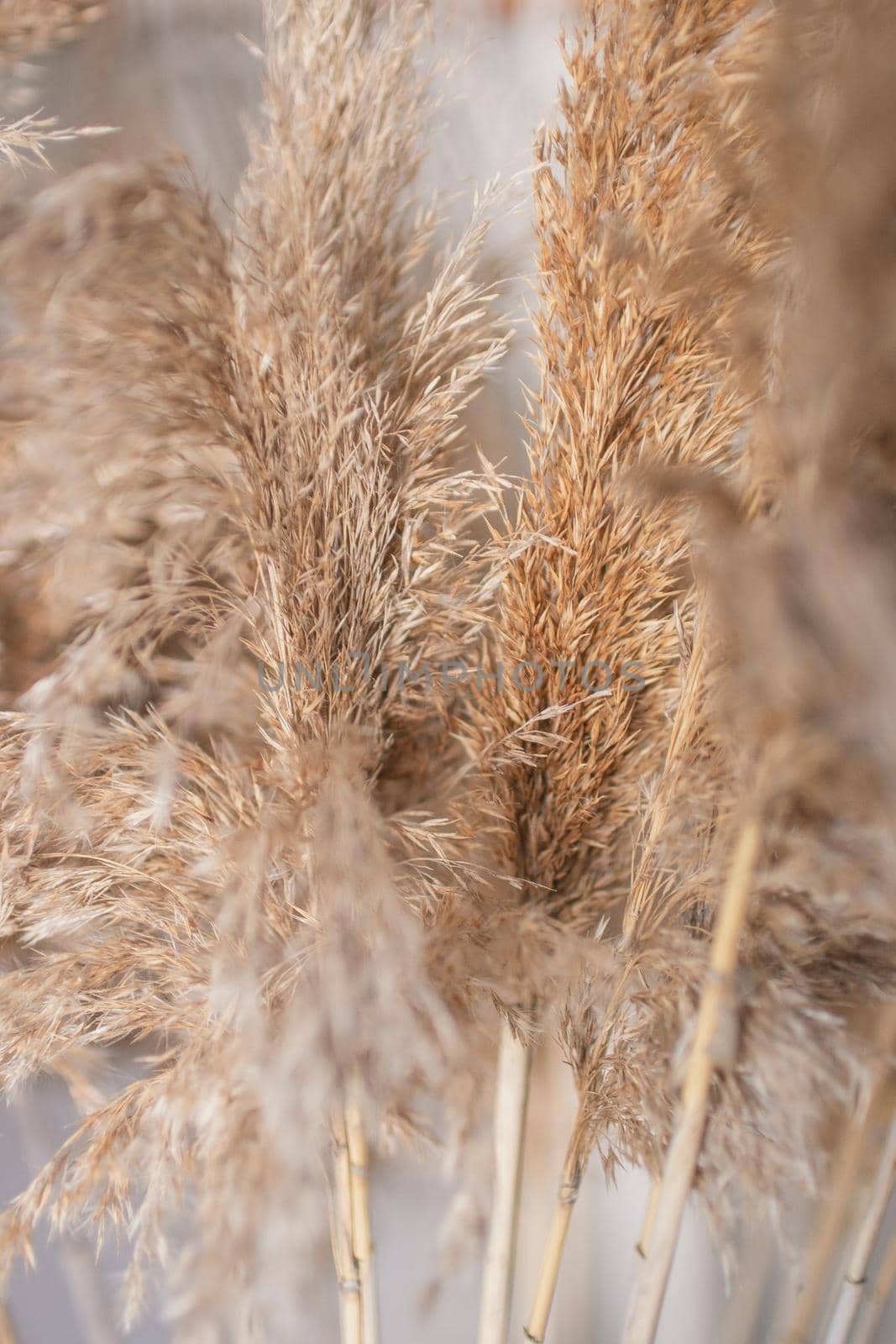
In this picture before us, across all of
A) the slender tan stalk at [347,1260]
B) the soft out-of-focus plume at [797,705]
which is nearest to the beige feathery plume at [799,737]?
the soft out-of-focus plume at [797,705]

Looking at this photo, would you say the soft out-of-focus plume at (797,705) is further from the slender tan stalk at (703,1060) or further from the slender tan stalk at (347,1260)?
the slender tan stalk at (347,1260)

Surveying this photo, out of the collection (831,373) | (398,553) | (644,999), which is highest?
(831,373)

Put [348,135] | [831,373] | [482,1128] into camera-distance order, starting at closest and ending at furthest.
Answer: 1. [831,373]
2. [348,135]
3. [482,1128]

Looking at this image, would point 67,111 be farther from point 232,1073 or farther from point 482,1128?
point 482,1128

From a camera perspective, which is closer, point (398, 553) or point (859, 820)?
point (859, 820)

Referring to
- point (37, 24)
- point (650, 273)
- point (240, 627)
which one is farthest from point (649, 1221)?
point (37, 24)

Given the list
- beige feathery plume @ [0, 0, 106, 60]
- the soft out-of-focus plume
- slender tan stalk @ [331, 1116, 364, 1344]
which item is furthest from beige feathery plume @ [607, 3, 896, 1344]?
beige feathery plume @ [0, 0, 106, 60]

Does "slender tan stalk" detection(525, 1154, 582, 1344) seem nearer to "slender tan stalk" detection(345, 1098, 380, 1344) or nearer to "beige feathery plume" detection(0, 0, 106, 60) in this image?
"slender tan stalk" detection(345, 1098, 380, 1344)

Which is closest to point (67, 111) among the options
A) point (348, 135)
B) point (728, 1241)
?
point (348, 135)

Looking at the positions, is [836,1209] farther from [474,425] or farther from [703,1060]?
[474,425]
